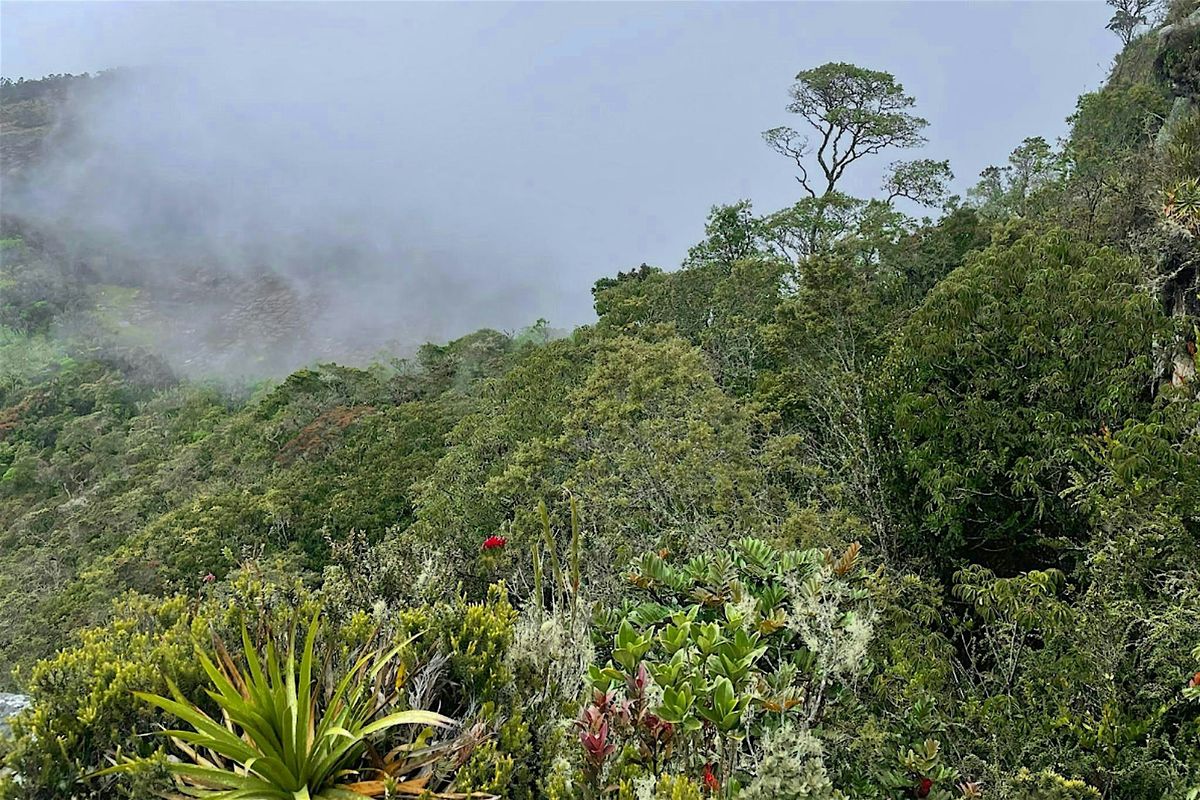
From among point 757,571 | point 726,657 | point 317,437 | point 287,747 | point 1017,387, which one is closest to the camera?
point 287,747

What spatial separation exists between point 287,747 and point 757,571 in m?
2.25

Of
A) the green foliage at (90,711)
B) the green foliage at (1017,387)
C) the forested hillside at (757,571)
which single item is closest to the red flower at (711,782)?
the forested hillside at (757,571)

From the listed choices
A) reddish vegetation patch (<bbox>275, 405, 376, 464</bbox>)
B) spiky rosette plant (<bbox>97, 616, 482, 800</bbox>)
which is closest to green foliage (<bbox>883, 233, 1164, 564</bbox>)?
spiky rosette plant (<bbox>97, 616, 482, 800</bbox>)

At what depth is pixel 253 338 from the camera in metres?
75.8

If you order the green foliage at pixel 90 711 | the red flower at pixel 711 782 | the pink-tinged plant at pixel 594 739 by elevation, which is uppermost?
the green foliage at pixel 90 711

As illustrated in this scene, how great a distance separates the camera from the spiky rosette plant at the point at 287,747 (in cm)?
245

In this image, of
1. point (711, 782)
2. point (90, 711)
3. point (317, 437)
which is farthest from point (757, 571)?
point (317, 437)

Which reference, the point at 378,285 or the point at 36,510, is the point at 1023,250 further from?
the point at 378,285

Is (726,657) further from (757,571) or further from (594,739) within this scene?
(757,571)

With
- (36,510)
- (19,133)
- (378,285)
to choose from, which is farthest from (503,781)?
(19,133)

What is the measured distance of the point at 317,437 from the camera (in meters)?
20.0

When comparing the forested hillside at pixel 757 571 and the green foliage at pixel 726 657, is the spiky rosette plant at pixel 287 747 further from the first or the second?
the green foliage at pixel 726 657

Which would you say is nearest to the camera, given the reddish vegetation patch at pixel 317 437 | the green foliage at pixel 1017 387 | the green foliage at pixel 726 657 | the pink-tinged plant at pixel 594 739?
the pink-tinged plant at pixel 594 739

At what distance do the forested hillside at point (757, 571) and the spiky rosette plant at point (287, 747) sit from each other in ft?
0.05
